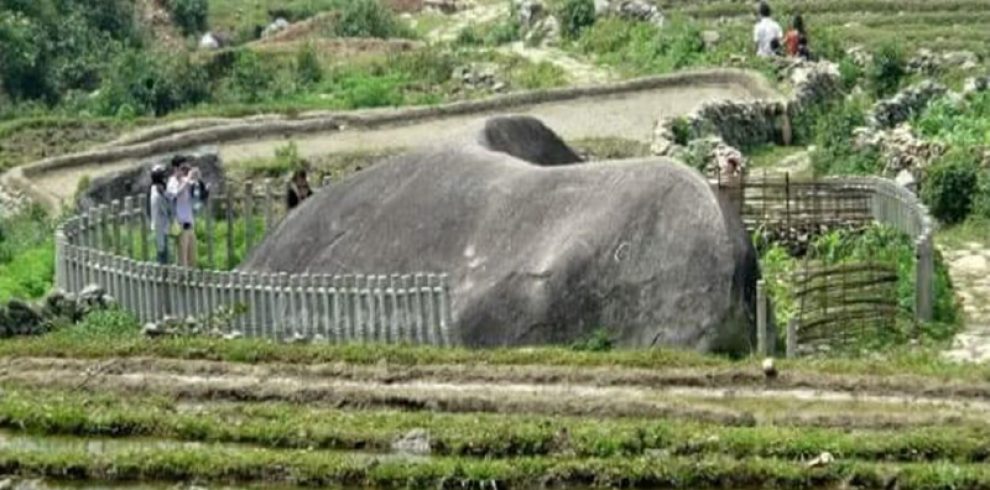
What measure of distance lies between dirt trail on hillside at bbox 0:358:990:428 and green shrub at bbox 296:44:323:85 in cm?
2852

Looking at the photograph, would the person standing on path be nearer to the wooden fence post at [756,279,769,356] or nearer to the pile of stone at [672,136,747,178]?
the pile of stone at [672,136,747,178]

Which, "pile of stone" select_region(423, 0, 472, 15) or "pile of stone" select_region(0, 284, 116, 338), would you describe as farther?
"pile of stone" select_region(423, 0, 472, 15)

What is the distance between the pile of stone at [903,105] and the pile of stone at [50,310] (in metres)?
17.1

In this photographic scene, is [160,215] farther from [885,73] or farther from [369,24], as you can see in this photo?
[369,24]

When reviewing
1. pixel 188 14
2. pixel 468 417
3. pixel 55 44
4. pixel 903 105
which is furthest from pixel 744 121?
pixel 188 14

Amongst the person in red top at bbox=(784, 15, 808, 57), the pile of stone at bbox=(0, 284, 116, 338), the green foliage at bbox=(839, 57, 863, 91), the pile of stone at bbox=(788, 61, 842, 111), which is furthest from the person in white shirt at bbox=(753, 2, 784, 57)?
the pile of stone at bbox=(0, 284, 116, 338)

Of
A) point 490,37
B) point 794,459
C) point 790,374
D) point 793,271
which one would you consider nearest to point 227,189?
point 793,271

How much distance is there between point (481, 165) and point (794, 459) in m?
8.54

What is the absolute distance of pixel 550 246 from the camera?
1128 inches

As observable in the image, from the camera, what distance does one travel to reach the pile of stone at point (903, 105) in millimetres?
44062

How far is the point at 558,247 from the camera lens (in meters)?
28.5

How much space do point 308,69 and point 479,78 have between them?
4.18 metres

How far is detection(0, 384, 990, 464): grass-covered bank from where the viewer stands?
929 inches

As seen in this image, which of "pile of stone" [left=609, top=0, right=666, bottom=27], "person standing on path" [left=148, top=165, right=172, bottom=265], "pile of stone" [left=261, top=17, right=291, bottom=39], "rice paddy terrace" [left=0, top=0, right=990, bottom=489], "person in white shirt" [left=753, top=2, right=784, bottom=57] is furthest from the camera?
"pile of stone" [left=261, top=17, right=291, bottom=39]
